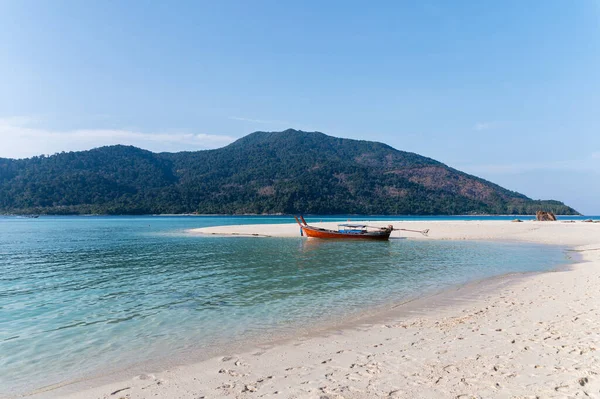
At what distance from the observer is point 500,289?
47.0ft

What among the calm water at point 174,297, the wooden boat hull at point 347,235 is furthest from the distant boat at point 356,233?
the calm water at point 174,297

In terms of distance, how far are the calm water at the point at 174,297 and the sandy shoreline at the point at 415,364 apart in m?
1.40

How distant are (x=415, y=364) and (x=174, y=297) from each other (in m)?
9.34

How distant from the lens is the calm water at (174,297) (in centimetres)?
819

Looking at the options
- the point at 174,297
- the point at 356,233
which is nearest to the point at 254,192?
the point at 356,233

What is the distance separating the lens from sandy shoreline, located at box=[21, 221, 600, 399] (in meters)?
5.66

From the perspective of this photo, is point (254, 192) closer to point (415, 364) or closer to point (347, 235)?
point (347, 235)

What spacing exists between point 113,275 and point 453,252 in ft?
75.1

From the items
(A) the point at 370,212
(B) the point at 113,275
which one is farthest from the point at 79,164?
(B) the point at 113,275

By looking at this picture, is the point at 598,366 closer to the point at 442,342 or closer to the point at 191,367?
the point at 442,342

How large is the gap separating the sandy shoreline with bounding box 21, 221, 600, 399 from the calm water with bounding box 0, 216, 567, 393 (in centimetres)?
140

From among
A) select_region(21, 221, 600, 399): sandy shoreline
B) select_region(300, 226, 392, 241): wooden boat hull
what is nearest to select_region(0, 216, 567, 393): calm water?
select_region(21, 221, 600, 399): sandy shoreline

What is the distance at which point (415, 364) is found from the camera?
6.66 meters

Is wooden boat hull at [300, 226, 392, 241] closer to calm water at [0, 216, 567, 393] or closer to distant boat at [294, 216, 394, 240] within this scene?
distant boat at [294, 216, 394, 240]
